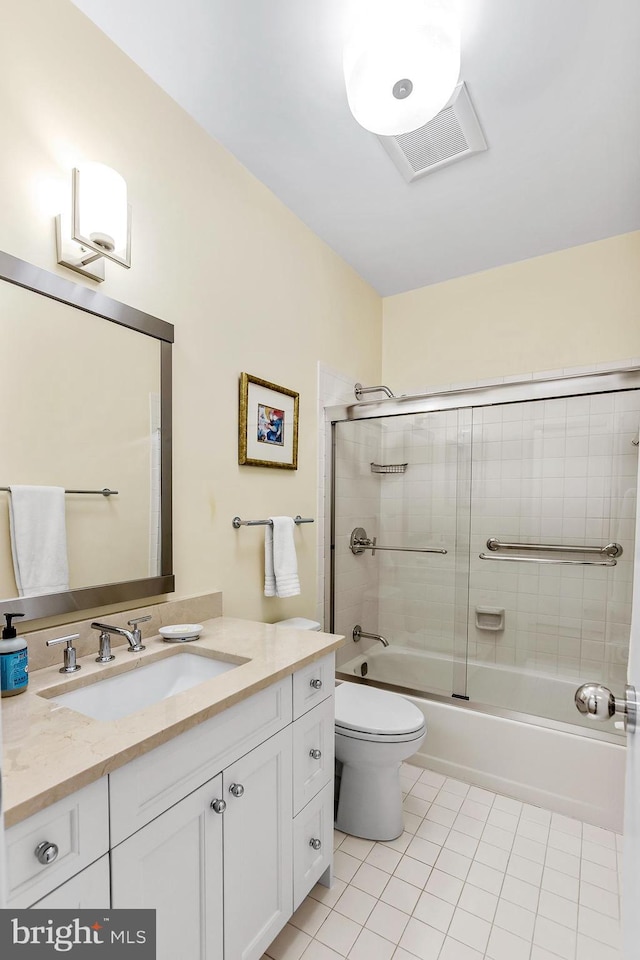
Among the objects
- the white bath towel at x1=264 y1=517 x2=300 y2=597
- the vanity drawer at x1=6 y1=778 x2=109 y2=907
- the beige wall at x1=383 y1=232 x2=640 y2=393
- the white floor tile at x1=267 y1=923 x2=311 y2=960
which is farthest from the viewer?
the beige wall at x1=383 y1=232 x2=640 y2=393

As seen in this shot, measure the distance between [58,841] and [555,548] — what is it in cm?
233

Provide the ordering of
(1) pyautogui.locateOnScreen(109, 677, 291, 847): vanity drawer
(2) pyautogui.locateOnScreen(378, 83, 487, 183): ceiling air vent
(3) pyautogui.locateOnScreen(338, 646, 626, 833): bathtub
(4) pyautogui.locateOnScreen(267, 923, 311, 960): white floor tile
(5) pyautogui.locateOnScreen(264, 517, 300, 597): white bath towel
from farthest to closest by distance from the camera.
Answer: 1. (5) pyautogui.locateOnScreen(264, 517, 300, 597): white bath towel
2. (3) pyautogui.locateOnScreen(338, 646, 626, 833): bathtub
3. (2) pyautogui.locateOnScreen(378, 83, 487, 183): ceiling air vent
4. (4) pyautogui.locateOnScreen(267, 923, 311, 960): white floor tile
5. (1) pyautogui.locateOnScreen(109, 677, 291, 847): vanity drawer

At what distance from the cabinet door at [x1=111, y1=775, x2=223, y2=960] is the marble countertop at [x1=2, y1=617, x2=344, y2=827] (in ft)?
0.56

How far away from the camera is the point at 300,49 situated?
1.44 meters

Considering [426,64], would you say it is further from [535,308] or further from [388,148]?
[535,308]

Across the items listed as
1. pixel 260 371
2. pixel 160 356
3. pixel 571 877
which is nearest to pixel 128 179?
pixel 160 356

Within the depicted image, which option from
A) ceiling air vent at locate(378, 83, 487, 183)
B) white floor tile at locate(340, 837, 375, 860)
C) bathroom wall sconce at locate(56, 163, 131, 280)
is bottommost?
white floor tile at locate(340, 837, 375, 860)

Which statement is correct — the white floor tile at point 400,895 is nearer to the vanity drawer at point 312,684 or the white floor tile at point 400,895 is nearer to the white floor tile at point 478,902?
the white floor tile at point 478,902

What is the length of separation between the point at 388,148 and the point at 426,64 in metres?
0.60

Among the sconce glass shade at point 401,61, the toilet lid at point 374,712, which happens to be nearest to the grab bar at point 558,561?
the toilet lid at point 374,712

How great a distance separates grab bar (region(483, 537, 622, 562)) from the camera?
2.24 metres

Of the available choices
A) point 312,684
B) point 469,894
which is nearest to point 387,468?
point 312,684

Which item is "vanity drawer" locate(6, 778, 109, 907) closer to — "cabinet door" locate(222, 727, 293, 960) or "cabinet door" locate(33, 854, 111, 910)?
"cabinet door" locate(33, 854, 111, 910)

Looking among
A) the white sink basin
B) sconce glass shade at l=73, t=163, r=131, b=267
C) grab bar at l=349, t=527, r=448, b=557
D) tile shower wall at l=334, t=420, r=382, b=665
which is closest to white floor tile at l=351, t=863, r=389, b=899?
the white sink basin
